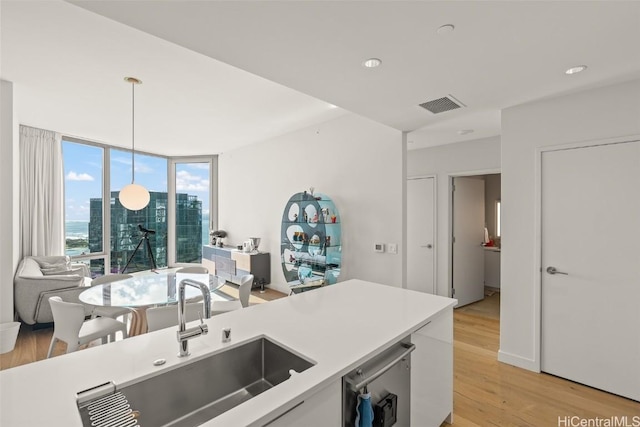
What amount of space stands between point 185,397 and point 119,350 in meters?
0.36

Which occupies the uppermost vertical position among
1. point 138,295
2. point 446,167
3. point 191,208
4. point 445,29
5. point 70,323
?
point 445,29

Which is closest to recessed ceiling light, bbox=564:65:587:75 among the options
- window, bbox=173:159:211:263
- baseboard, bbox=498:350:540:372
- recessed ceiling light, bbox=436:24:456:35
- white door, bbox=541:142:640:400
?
white door, bbox=541:142:640:400

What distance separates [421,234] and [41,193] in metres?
6.23

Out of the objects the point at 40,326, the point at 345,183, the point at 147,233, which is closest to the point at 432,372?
the point at 345,183

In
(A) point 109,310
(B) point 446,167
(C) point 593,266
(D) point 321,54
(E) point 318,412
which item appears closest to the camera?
(E) point 318,412

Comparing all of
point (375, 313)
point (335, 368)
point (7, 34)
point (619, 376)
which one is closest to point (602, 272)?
point (619, 376)

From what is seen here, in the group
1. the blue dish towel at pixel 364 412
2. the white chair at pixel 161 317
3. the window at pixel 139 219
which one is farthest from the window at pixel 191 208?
the blue dish towel at pixel 364 412

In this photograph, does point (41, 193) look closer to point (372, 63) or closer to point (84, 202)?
point (84, 202)

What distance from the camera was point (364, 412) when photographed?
4.08ft

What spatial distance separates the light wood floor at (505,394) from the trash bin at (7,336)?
2.7 inches

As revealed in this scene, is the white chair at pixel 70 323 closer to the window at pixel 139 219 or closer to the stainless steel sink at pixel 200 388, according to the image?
the stainless steel sink at pixel 200 388

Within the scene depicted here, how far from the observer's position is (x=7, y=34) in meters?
2.32

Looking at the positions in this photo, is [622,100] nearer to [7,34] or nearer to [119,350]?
[119,350]

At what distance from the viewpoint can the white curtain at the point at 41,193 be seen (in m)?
4.70
